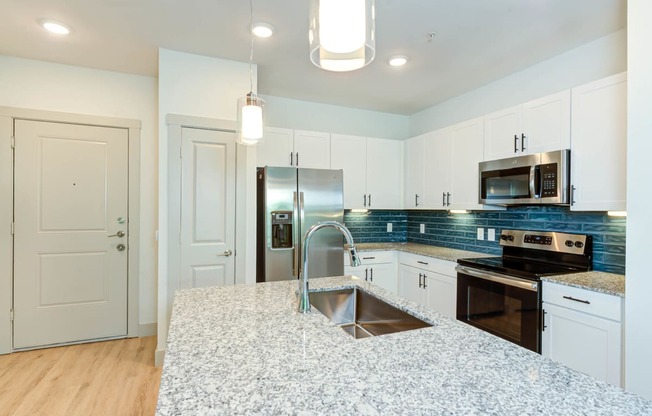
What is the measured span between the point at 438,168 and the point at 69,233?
362cm

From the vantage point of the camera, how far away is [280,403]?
2.47 feet

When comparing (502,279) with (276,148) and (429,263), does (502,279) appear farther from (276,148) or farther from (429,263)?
(276,148)

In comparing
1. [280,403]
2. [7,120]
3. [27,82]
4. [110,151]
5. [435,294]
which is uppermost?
[27,82]

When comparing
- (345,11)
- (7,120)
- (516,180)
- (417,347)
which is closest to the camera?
(345,11)

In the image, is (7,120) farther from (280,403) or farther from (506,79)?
(506,79)

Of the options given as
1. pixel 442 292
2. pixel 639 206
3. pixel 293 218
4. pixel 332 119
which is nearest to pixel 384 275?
pixel 442 292

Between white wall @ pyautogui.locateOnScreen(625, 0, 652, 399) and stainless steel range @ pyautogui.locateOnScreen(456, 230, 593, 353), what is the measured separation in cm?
49

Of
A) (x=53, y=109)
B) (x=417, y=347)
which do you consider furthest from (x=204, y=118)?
(x=417, y=347)

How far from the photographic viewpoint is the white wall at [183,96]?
8.85 ft

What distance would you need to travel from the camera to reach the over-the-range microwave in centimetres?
240

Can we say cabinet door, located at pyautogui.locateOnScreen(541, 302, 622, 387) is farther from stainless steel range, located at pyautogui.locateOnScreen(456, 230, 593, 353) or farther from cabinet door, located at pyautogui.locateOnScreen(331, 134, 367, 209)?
cabinet door, located at pyautogui.locateOnScreen(331, 134, 367, 209)

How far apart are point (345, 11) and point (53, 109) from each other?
328cm

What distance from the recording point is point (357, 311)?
1.81 m

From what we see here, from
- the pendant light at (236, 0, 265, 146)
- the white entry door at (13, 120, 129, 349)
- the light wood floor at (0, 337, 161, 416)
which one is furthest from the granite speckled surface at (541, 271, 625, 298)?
the white entry door at (13, 120, 129, 349)
